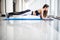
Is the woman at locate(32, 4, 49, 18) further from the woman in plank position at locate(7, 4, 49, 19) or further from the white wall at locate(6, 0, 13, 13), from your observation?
the white wall at locate(6, 0, 13, 13)

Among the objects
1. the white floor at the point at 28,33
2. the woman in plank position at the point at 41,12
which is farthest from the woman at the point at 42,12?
the white floor at the point at 28,33

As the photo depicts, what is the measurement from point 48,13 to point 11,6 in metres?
0.91

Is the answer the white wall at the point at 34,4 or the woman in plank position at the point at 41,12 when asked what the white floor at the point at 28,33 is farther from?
the white wall at the point at 34,4

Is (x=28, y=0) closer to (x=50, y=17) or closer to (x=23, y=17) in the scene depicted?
(x=23, y=17)

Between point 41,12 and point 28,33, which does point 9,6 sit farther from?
point 28,33

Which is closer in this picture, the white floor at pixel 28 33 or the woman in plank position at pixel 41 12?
the white floor at pixel 28 33

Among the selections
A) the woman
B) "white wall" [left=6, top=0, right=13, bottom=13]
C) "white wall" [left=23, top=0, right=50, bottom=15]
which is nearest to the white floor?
the woman

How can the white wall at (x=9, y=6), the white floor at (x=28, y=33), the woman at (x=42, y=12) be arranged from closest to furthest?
the white floor at (x=28, y=33) → the woman at (x=42, y=12) → the white wall at (x=9, y=6)

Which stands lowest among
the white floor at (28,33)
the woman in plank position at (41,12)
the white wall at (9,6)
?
the white floor at (28,33)

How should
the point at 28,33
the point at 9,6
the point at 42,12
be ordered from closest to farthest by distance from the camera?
the point at 28,33 → the point at 42,12 → the point at 9,6

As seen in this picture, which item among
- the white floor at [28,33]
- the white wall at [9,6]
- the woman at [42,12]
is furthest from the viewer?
the white wall at [9,6]

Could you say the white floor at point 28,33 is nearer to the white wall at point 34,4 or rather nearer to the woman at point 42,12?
the woman at point 42,12

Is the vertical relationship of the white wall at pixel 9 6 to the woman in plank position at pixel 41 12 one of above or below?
above

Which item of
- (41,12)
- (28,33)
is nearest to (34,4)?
(41,12)
